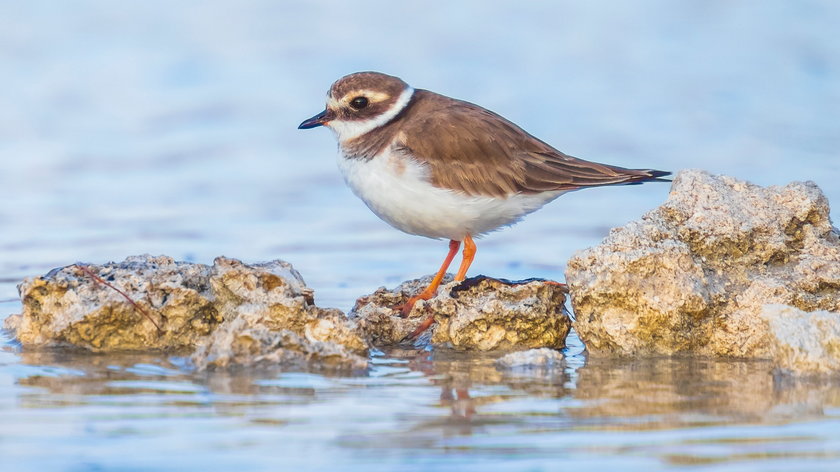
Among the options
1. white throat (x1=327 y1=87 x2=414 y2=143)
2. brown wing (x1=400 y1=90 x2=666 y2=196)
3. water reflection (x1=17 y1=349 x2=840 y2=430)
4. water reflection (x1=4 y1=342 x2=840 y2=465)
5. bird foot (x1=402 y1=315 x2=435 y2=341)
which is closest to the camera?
water reflection (x1=4 y1=342 x2=840 y2=465)

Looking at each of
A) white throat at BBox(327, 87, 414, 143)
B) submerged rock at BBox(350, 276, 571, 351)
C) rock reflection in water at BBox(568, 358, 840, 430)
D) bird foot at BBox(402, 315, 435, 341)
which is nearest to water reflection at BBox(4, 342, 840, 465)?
rock reflection in water at BBox(568, 358, 840, 430)

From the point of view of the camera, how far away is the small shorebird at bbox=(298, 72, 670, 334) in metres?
7.53

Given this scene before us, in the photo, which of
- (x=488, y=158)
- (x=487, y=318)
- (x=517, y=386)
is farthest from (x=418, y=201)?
(x=517, y=386)

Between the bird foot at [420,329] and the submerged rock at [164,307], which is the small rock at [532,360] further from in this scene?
the bird foot at [420,329]

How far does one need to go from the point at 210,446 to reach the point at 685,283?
9.35 feet

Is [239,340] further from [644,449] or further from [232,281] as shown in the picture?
[644,449]

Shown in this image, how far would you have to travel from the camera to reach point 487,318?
6.38 meters

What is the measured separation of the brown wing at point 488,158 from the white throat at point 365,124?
0.16m

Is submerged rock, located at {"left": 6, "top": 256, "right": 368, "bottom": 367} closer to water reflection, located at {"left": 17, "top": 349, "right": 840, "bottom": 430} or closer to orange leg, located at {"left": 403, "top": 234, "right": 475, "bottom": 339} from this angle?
water reflection, located at {"left": 17, "top": 349, "right": 840, "bottom": 430}

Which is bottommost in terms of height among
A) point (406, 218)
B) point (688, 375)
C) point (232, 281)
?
point (688, 375)

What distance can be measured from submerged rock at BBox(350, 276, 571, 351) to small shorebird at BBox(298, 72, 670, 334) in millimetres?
Result: 491

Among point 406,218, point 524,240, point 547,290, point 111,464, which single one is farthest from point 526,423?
point 524,240

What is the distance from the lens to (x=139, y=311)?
608 cm

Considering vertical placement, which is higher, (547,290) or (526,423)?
(547,290)
